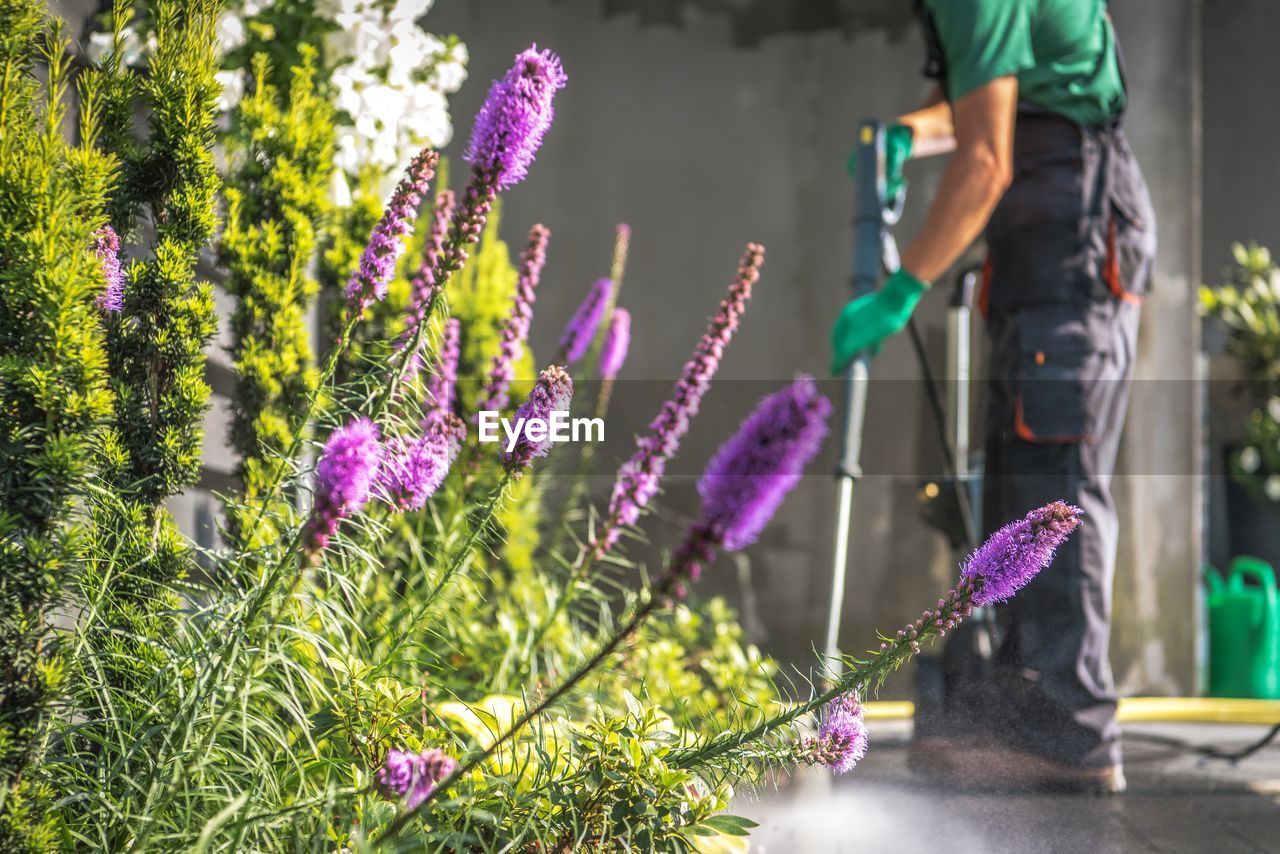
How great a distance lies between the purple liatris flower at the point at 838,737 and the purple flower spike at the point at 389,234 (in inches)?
23.5

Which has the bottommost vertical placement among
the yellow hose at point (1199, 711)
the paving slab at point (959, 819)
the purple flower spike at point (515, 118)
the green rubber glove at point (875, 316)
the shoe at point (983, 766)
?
the paving slab at point (959, 819)

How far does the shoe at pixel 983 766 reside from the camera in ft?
4.04

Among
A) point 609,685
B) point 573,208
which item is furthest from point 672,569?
point 573,208

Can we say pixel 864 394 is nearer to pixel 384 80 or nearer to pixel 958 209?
pixel 958 209

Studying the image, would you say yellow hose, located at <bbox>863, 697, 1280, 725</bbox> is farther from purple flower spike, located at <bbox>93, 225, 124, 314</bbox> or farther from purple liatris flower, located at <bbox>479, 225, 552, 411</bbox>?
purple flower spike, located at <bbox>93, 225, 124, 314</bbox>

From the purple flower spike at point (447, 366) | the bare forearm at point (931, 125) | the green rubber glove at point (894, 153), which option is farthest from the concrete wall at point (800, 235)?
the purple flower spike at point (447, 366)

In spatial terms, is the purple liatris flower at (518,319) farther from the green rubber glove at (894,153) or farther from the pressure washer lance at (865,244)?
the green rubber glove at (894,153)

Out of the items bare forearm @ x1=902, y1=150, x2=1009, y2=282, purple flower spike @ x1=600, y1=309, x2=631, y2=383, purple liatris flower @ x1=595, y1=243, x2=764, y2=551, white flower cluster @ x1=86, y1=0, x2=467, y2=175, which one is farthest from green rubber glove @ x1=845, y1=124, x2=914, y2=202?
purple liatris flower @ x1=595, y1=243, x2=764, y2=551

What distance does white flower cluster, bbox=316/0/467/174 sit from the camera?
62.9 inches

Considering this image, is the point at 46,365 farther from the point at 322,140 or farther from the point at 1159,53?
the point at 1159,53

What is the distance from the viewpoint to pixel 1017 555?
2.63 feet

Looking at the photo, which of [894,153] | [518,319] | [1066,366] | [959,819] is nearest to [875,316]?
[1066,366]

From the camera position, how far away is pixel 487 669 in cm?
160

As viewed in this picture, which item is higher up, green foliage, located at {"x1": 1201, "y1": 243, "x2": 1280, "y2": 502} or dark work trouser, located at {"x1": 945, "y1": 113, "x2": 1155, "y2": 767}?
green foliage, located at {"x1": 1201, "y1": 243, "x2": 1280, "y2": 502}
